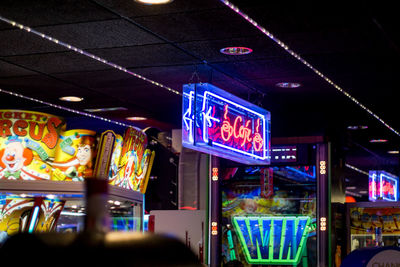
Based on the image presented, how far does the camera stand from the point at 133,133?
6914 millimetres

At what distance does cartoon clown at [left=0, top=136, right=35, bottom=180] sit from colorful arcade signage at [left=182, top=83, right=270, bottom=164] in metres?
1.51

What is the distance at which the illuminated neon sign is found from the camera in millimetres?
12742

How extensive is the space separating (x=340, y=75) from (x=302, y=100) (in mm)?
1498

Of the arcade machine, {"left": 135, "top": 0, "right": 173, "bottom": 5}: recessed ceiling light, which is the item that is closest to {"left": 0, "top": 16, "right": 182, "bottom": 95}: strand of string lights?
{"left": 135, "top": 0, "right": 173, "bottom": 5}: recessed ceiling light

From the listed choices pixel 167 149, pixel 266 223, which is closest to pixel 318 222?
pixel 266 223

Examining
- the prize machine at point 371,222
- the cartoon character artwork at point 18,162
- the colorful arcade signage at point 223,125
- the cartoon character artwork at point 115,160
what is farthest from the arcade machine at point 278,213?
the cartoon character artwork at point 18,162

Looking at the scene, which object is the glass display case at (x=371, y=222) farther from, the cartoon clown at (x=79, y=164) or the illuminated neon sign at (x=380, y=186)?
the cartoon clown at (x=79, y=164)

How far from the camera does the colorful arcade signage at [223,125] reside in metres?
6.34

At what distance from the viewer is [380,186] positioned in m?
12.9

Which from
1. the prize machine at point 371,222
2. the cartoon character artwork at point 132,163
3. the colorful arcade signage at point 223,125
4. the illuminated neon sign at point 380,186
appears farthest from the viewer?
the illuminated neon sign at point 380,186

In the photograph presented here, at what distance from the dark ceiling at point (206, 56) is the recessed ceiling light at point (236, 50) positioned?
0.25 feet

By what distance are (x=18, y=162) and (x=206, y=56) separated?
206cm

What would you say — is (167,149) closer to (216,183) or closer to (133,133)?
(216,183)

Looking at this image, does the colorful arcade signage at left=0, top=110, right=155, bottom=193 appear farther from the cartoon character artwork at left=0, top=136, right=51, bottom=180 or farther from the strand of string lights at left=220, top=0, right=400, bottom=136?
the strand of string lights at left=220, top=0, right=400, bottom=136
